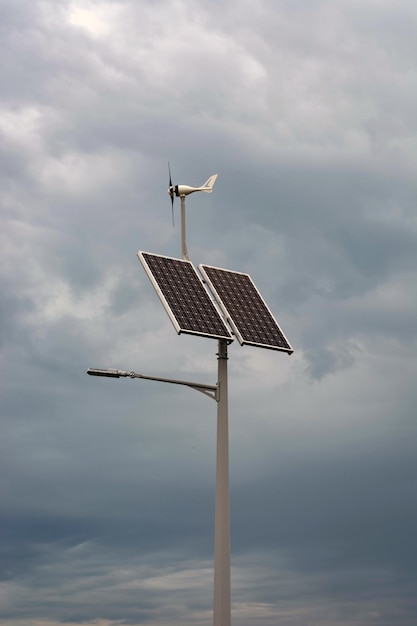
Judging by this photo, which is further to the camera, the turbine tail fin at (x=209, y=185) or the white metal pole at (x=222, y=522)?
the turbine tail fin at (x=209, y=185)

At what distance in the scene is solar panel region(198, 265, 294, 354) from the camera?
54625mm

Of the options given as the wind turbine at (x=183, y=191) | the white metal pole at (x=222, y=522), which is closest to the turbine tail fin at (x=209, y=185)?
the wind turbine at (x=183, y=191)

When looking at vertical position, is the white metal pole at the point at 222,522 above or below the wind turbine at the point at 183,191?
below

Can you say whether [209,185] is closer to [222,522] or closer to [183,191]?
[183,191]

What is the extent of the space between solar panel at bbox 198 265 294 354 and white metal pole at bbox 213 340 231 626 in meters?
3.03

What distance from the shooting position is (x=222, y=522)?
5016cm

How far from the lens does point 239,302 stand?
56.6 meters

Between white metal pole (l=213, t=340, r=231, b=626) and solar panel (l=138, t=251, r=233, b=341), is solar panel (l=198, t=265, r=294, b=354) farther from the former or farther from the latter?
white metal pole (l=213, t=340, r=231, b=626)

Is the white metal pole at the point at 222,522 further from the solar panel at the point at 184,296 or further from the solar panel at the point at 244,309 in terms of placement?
the solar panel at the point at 244,309

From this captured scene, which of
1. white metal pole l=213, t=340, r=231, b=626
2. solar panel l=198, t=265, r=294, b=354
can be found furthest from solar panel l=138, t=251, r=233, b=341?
white metal pole l=213, t=340, r=231, b=626

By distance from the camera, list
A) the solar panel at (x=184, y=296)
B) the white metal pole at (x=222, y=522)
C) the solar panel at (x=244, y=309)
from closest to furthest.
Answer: the white metal pole at (x=222, y=522) → the solar panel at (x=184, y=296) → the solar panel at (x=244, y=309)

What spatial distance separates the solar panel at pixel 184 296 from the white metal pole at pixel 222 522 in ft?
7.50

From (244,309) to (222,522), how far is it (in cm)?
1104

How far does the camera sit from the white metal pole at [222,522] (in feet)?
162
